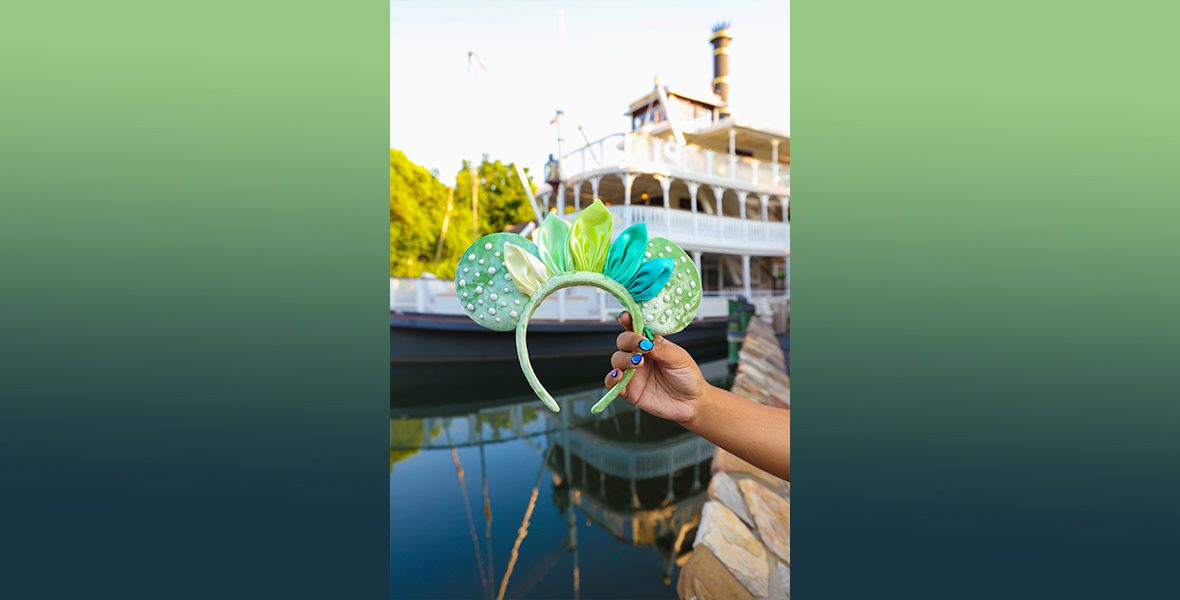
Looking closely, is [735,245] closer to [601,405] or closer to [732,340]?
[732,340]

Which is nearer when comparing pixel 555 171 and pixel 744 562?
pixel 744 562

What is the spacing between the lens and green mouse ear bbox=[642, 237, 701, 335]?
136cm

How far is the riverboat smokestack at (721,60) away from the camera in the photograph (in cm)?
1412

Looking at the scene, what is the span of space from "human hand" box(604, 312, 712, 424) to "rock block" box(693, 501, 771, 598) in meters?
1.25

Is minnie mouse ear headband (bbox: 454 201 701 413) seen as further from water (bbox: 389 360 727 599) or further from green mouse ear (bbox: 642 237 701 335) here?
water (bbox: 389 360 727 599)

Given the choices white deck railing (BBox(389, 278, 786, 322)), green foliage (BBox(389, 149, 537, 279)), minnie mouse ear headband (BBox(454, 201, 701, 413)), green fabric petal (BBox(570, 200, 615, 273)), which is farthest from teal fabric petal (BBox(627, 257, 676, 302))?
green foliage (BBox(389, 149, 537, 279))

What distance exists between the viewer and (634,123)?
14273mm

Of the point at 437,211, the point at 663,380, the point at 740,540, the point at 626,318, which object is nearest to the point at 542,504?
the point at 740,540

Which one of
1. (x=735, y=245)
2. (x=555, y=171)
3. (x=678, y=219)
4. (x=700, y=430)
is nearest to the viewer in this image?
(x=700, y=430)

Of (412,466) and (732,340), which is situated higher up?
(732,340)

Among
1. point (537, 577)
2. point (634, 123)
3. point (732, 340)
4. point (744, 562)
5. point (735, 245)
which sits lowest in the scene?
point (537, 577)

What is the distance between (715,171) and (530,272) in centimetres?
1048

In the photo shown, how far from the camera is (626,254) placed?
129 cm

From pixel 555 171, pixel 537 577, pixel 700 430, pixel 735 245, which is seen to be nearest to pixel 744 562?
pixel 537 577
